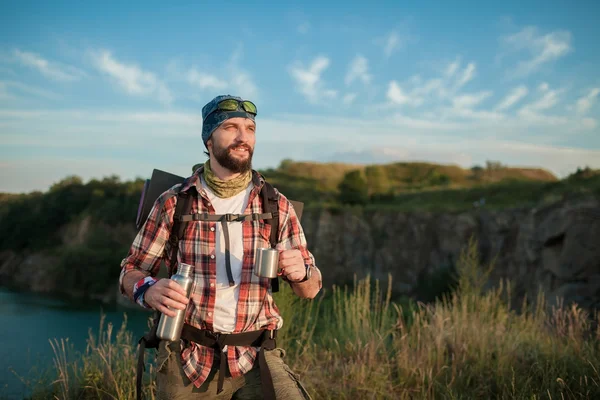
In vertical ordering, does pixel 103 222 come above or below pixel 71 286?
above

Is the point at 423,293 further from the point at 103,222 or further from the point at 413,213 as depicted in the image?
the point at 103,222

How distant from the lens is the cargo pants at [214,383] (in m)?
2.18

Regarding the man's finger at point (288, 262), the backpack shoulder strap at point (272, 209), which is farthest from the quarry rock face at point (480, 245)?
the man's finger at point (288, 262)

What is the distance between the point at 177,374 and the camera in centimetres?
220

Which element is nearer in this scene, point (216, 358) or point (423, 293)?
point (216, 358)

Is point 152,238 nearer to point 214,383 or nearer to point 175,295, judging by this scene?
point 175,295

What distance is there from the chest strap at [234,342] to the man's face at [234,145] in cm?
80

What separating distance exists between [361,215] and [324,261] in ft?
11.5

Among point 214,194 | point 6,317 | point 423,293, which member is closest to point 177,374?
point 214,194

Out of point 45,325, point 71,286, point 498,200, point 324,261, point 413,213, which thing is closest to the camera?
point 45,325

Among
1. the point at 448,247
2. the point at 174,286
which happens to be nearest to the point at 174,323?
the point at 174,286

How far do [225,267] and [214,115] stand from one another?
2.56 ft

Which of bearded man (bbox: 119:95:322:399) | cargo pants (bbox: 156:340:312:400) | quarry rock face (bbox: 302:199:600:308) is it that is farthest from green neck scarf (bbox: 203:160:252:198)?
quarry rock face (bbox: 302:199:600:308)

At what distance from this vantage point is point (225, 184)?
2348 millimetres
